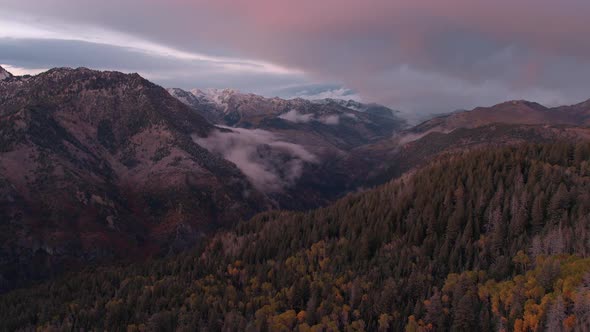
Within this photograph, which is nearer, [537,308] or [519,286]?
[537,308]

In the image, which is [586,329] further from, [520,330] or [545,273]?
[545,273]

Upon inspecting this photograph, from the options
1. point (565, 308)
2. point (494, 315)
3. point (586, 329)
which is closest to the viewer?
point (586, 329)

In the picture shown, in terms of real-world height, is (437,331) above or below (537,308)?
below

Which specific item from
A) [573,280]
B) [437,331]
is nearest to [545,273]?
[573,280]

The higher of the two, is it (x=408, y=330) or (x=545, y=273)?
(x=545, y=273)

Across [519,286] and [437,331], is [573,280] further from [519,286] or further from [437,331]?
[437,331]

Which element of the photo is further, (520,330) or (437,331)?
(437,331)

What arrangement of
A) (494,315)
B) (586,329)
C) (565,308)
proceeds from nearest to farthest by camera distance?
(586,329)
(565,308)
(494,315)

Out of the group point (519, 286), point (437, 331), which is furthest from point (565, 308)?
point (437, 331)

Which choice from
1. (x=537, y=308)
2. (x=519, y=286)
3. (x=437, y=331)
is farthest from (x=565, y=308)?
(x=437, y=331)
